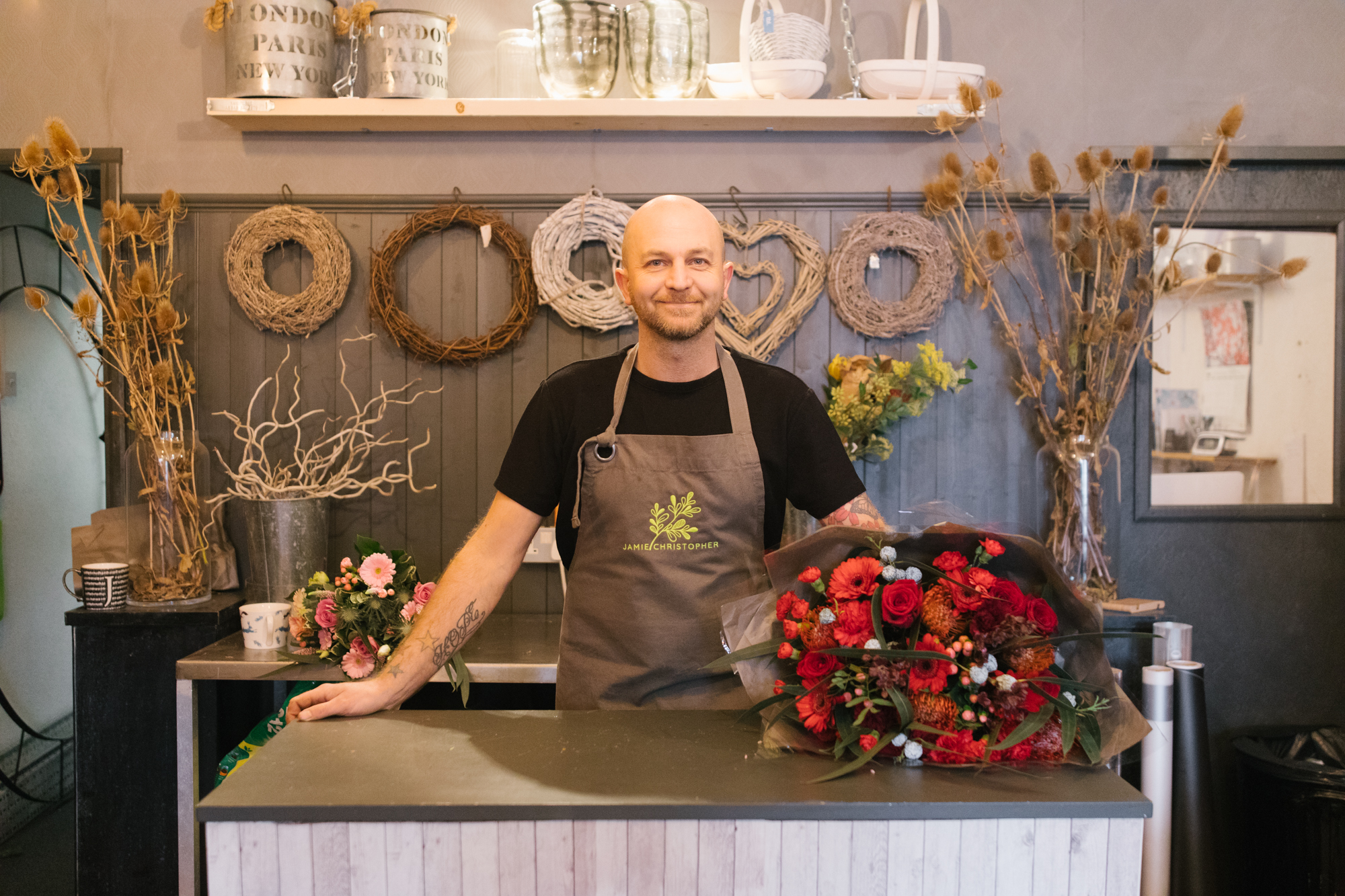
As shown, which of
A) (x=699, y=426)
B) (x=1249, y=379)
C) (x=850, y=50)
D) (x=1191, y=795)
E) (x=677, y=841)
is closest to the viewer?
(x=677, y=841)

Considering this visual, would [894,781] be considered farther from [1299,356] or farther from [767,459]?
[1299,356]

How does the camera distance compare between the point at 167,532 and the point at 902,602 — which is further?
the point at 167,532

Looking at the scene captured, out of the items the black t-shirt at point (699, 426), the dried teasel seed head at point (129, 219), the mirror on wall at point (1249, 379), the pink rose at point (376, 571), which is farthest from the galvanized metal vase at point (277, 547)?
the mirror on wall at point (1249, 379)

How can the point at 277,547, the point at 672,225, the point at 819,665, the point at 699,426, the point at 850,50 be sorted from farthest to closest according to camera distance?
the point at 850,50, the point at 277,547, the point at 699,426, the point at 672,225, the point at 819,665

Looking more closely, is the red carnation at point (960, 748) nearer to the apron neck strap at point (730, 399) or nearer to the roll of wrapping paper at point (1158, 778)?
the apron neck strap at point (730, 399)

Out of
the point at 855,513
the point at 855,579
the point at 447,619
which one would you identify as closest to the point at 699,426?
the point at 855,513

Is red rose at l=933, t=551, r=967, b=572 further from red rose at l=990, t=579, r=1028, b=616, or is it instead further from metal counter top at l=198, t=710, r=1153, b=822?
metal counter top at l=198, t=710, r=1153, b=822

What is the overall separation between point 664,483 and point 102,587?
1605 millimetres

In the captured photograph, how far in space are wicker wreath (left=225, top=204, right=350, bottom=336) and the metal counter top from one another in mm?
1724

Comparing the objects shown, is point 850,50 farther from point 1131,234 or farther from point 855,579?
point 855,579

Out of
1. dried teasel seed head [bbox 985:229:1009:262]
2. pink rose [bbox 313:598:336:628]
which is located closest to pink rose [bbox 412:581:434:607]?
pink rose [bbox 313:598:336:628]

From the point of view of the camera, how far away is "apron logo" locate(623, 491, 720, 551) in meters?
1.81

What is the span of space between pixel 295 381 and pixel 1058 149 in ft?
7.69

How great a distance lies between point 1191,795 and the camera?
2.39m
